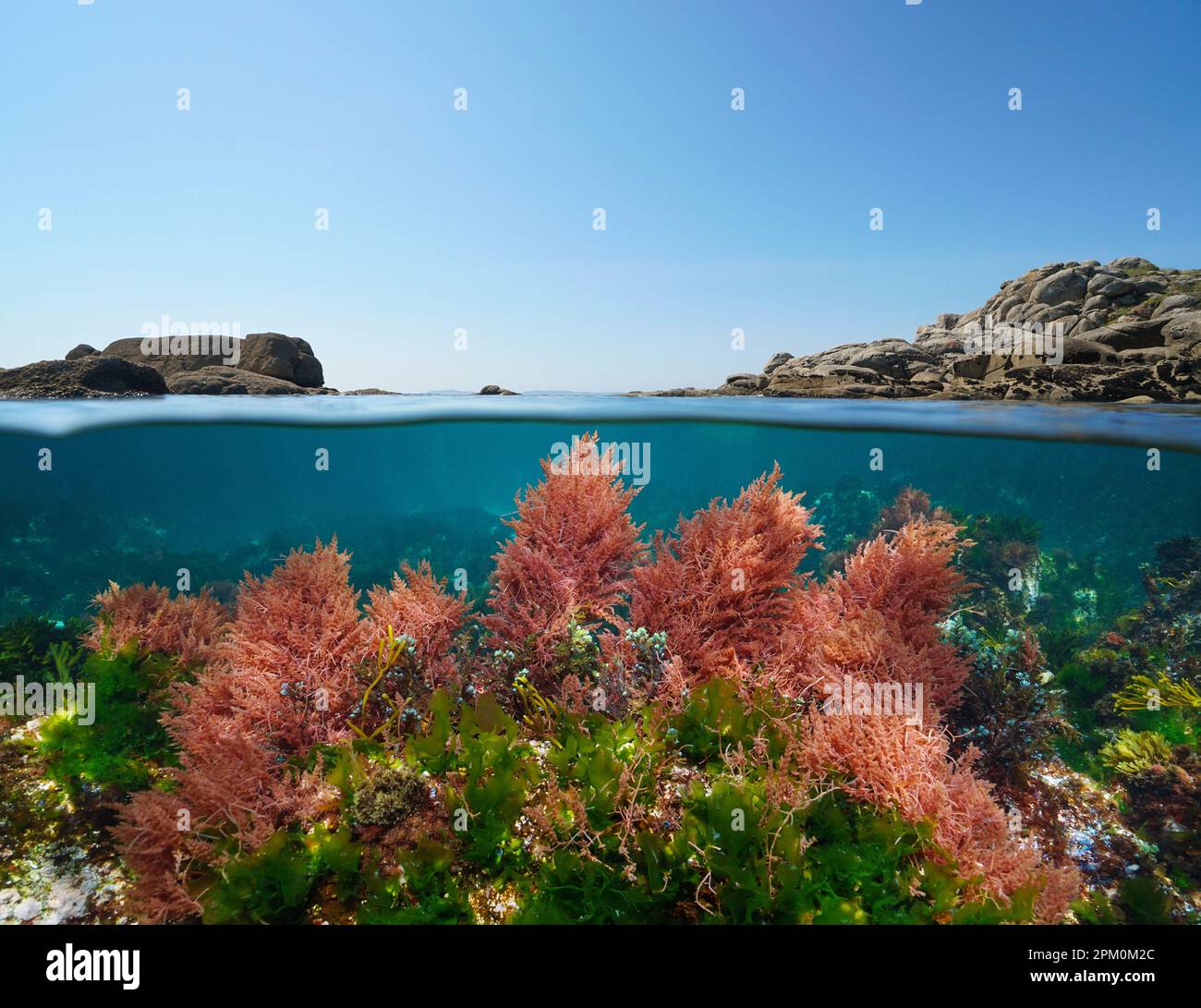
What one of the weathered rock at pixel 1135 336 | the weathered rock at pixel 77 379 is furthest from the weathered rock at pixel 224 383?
the weathered rock at pixel 1135 336

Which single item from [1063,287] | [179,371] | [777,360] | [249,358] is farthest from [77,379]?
[1063,287]

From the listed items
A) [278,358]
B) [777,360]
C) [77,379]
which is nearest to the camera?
[77,379]

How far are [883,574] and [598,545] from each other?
2.66 metres

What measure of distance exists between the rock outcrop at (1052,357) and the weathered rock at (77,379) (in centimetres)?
1560

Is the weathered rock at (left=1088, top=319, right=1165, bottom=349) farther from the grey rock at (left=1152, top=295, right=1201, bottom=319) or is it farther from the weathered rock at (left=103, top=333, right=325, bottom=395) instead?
the weathered rock at (left=103, top=333, right=325, bottom=395)

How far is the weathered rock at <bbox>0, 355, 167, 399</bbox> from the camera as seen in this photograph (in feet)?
41.9

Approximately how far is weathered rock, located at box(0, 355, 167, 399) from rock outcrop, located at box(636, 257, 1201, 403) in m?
15.6

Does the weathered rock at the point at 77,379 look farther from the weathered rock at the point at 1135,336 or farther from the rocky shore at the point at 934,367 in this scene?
the weathered rock at the point at 1135,336

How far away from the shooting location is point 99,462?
70.8 feet

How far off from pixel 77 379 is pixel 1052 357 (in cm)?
2678

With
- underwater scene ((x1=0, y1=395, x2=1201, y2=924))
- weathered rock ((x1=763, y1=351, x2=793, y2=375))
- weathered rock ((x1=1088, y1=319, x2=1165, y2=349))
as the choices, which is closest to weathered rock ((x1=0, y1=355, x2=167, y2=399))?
underwater scene ((x1=0, y1=395, x2=1201, y2=924))

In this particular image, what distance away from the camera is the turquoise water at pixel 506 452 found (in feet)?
44.0

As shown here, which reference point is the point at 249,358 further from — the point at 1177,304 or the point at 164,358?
the point at 1177,304

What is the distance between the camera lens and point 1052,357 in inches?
580
